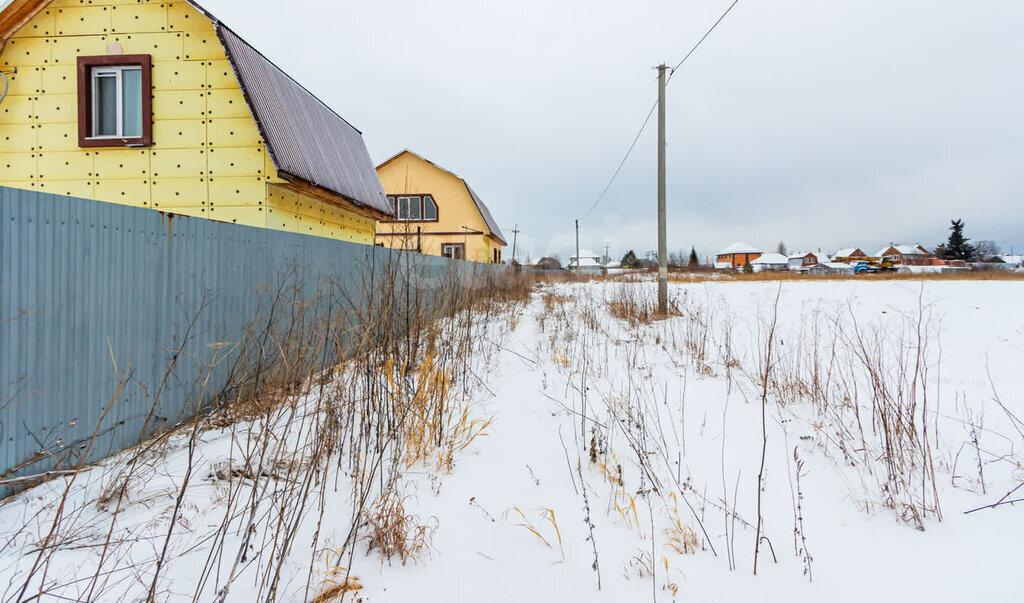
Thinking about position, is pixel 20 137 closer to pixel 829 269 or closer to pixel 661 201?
pixel 661 201

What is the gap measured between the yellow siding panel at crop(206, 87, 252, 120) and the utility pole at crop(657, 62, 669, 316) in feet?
25.1

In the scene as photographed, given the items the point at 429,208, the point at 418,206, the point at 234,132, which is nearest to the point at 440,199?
the point at 429,208

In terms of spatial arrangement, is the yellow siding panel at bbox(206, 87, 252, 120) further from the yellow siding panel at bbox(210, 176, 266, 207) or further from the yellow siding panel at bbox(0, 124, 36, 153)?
the yellow siding panel at bbox(0, 124, 36, 153)

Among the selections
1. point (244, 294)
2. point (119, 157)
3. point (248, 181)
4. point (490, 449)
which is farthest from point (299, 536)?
point (119, 157)

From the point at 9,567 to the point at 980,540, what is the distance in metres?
4.42

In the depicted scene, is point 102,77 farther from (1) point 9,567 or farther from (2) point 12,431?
(1) point 9,567

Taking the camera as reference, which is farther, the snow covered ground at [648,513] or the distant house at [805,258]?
the distant house at [805,258]

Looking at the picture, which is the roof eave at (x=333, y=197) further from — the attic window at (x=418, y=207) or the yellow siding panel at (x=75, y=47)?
the attic window at (x=418, y=207)

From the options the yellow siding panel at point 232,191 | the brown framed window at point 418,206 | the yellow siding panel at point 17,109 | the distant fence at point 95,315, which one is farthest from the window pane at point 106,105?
the brown framed window at point 418,206

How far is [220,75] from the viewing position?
19.0 feet

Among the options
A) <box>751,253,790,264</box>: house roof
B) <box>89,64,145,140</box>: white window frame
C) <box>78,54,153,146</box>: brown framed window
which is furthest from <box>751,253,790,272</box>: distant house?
<box>89,64,145,140</box>: white window frame

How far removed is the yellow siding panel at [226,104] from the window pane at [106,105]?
4.61 feet

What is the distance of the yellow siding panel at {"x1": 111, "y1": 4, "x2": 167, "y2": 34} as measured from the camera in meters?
5.69

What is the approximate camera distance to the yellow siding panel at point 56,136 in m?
5.72
